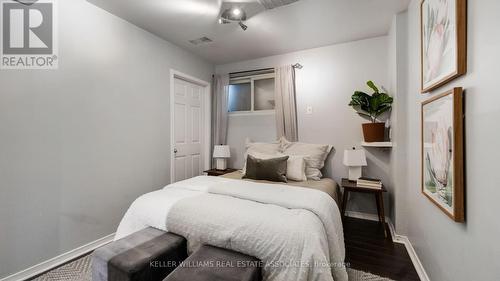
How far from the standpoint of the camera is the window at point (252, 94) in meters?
3.67

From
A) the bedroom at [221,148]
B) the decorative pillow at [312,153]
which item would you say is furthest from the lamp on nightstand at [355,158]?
the decorative pillow at [312,153]

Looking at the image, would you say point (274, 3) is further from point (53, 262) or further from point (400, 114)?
point (53, 262)

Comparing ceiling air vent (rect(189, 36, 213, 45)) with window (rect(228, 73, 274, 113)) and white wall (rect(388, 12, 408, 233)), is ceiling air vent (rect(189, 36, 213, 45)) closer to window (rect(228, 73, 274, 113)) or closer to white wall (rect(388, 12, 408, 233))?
window (rect(228, 73, 274, 113))

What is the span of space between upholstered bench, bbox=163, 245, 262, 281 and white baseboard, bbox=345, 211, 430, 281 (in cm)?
143

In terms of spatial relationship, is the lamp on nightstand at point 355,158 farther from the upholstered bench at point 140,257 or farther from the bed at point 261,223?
the upholstered bench at point 140,257

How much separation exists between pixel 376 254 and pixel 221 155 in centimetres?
249

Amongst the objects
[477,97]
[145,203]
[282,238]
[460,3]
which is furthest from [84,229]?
[460,3]

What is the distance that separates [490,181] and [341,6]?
2096mm

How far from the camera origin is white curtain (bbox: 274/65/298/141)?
3.33m

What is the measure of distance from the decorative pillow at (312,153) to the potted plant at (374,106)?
581mm

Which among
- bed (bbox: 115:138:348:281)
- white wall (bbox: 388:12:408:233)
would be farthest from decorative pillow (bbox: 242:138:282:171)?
white wall (bbox: 388:12:408:233)

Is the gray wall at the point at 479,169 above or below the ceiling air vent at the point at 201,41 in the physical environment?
below

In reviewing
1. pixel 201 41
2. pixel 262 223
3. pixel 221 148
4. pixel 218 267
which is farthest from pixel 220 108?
pixel 218 267

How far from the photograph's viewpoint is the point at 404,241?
2.27 m
